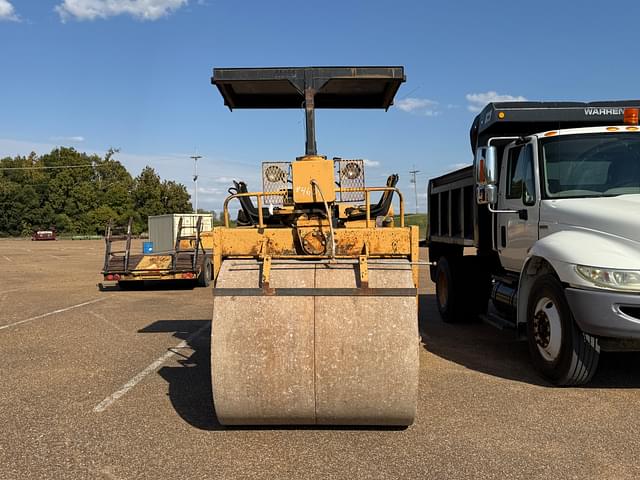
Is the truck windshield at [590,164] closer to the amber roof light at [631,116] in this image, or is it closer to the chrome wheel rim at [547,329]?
the amber roof light at [631,116]

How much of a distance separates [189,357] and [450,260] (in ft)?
13.6

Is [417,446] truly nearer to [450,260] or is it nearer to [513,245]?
[513,245]

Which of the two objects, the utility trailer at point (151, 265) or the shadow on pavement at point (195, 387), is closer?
the shadow on pavement at point (195, 387)

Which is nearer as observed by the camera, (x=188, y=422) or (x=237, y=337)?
(x=237, y=337)

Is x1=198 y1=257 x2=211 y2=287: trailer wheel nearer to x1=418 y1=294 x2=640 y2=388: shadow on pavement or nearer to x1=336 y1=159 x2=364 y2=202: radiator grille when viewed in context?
x1=418 y1=294 x2=640 y2=388: shadow on pavement

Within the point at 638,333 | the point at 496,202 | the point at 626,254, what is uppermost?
the point at 496,202

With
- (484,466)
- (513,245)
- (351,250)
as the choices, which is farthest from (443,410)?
(513,245)

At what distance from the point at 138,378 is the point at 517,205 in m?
4.43

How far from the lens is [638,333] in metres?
4.80

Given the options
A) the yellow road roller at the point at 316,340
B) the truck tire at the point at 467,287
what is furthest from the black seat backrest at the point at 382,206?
the truck tire at the point at 467,287

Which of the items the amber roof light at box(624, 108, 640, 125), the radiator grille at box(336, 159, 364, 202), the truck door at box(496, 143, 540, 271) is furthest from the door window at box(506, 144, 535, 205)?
the radiator grille at box(336, 159, 364, 202)

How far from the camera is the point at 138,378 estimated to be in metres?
6.01

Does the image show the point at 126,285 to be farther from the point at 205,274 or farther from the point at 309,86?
the point at 309,86

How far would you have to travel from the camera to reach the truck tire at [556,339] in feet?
17.1
